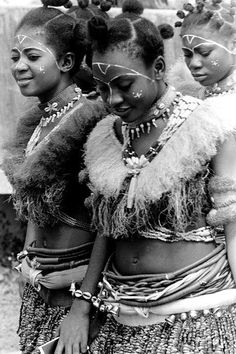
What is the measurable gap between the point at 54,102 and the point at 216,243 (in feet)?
3.46

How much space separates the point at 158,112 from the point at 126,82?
19 cm

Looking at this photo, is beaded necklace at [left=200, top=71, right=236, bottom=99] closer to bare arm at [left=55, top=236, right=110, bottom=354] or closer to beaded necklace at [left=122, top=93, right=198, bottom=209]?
beaded necklace at [left=122, top=93, right=198, bottom=209]

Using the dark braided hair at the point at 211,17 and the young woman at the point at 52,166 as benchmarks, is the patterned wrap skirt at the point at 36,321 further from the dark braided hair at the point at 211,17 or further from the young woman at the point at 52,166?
the dark braided hair at the point at 211,17

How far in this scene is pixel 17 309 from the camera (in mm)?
5723

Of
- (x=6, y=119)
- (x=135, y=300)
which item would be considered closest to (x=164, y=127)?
(x=135, y=300)

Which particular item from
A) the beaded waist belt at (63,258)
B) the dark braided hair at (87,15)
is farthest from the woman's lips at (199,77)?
the beaded waist belt at (63,258)

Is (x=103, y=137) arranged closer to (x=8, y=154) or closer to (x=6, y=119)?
(x=8, y=154)

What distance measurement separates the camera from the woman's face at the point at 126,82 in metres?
2.79

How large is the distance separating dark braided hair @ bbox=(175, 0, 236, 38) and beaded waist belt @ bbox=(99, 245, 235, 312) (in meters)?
1.19

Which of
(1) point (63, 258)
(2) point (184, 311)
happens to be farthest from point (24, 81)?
(2) point (184, 311)

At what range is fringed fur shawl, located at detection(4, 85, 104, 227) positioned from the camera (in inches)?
128

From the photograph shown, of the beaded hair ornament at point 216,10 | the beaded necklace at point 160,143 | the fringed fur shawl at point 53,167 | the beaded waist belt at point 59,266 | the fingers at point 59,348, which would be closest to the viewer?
the beaded necklace at point 160,143

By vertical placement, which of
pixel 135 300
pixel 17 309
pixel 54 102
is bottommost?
pixel 17 309

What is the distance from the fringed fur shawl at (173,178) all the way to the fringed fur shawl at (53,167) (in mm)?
348
